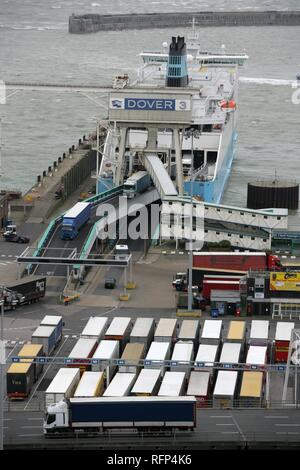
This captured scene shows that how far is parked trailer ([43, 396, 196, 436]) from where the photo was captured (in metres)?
34.6

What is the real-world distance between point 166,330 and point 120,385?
17.6ft

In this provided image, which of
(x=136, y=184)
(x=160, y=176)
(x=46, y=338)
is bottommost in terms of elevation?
(x=46, y=338)

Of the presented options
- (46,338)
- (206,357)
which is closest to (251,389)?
(206,357)

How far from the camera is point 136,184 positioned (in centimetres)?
5809

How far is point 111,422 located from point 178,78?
30.7 meters

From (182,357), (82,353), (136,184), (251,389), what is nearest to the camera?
(251,389)

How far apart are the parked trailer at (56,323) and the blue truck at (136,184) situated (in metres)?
14.0

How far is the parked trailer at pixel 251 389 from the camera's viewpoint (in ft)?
122

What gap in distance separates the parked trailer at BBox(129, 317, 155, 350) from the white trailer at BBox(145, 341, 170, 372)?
1.33 feet

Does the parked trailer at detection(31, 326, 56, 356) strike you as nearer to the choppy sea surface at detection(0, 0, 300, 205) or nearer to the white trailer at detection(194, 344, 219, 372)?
the white trailer at detection(194, 344, 219, 372)

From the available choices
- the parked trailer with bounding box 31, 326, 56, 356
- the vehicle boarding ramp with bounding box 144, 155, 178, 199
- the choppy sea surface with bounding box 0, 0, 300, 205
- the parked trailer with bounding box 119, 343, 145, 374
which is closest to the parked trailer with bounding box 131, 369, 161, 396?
the parked trailer with bounding box 119, 343, 145, 374

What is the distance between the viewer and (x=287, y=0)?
176875mm

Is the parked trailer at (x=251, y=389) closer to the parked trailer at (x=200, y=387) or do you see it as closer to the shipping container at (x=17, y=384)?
the parked trailer at (x=200, y=387)

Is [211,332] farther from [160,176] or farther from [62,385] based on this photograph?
[160,176]
